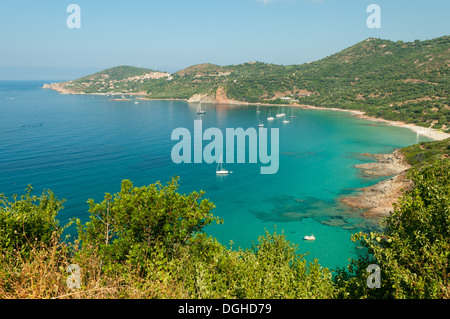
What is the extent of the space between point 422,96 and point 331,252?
134 meters

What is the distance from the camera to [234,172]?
62.3 m

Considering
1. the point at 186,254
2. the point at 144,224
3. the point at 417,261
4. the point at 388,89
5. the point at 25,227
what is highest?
the point at 388,89

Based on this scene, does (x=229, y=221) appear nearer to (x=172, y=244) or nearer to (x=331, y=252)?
(x=331, y=252)

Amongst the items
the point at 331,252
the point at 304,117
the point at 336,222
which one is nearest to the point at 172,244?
the point at 331,252


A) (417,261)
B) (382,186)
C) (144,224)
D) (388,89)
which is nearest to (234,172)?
(382,186)

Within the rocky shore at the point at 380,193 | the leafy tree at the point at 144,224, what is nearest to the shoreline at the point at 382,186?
the rocky shore at the point at 380,193

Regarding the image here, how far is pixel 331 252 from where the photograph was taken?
3269cm

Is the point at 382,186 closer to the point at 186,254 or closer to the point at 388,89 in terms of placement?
the point at 186,254

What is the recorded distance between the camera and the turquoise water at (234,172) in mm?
38969

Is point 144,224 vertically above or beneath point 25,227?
above

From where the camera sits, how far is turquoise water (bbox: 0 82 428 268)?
3897 centimetres

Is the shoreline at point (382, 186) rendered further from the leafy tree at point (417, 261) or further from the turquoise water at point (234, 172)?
the leafy tree at point (417, 261)

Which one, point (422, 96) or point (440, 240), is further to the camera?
point (422, 96)
